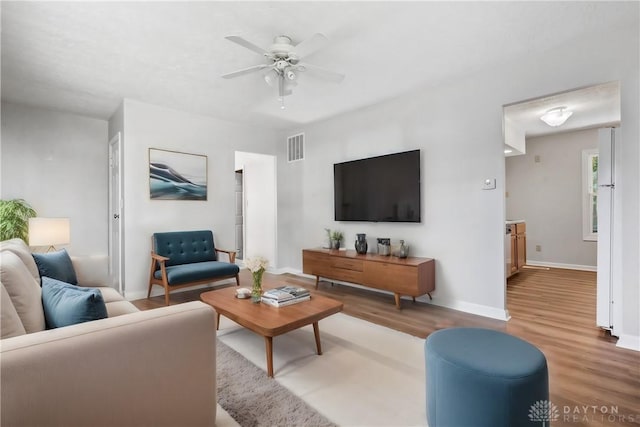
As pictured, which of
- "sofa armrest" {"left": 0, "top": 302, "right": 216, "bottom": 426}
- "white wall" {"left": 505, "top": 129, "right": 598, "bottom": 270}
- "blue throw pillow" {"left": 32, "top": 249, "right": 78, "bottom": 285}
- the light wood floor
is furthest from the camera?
"white wall" {"left": 505, "top": 129, "right": 598, "bottom": 270}

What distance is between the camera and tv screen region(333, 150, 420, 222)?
3861 mm

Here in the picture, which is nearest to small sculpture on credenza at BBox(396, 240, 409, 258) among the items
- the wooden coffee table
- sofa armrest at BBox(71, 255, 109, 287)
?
the wooden coffee table

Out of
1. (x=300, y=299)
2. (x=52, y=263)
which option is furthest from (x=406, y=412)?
(x=52, y=263)

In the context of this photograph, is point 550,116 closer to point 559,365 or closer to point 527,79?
point 527,79

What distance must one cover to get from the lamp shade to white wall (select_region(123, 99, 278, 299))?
2.36ft

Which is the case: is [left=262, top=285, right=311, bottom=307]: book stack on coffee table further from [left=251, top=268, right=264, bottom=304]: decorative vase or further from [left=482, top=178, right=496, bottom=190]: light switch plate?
[left=482, top=178, right=496, bottom=190]: light switch plate

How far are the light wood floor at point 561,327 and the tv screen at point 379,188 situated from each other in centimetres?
107

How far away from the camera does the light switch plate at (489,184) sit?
3213 mm

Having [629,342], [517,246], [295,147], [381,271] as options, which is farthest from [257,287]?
[517,246]

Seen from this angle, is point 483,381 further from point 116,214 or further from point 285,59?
point 116,214

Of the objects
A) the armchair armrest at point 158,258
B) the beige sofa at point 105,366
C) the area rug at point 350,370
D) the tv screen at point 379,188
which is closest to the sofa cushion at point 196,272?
the armchair armrest at point 158,258

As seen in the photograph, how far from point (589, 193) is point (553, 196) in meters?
0.52

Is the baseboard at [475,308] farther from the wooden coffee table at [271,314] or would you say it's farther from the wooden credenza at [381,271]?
the wooden coffee table at [271,314]

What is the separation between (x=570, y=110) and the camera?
439 cm
